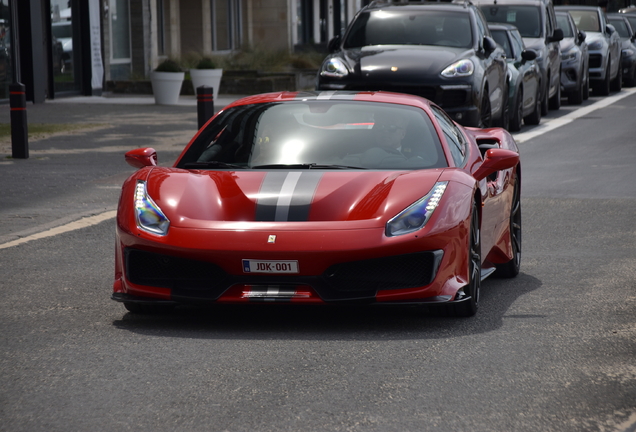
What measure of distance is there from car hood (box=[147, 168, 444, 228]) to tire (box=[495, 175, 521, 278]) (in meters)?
1.45

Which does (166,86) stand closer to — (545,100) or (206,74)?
(206,74)

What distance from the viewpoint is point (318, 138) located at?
6.78m

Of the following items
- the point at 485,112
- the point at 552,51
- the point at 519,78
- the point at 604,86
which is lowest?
the point at 604,86

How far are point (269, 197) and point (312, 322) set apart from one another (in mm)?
674

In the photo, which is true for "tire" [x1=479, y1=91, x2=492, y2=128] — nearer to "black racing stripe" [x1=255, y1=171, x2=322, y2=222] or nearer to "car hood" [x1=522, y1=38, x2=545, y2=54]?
"car hood" [x1=522, y1=38, x2=545, y2=54]

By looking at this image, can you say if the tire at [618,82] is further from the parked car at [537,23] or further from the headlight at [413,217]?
the headlight at [413,217]

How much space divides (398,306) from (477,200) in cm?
76

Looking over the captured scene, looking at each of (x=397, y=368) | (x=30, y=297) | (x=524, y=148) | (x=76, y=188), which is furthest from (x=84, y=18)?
(x=397, y=368)

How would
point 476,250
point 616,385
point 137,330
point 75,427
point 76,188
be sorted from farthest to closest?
point 76,188, point 476,250, point 137,330, point 616,385, point 75,427

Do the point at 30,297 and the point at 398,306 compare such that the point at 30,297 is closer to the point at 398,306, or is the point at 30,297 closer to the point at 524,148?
the point at 398,306

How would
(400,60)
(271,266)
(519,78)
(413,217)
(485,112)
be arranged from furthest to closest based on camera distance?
(519,78)
(485,112)
(400,60)
(413,217)
(271,266)

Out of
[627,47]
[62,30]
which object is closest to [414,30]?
[62,30]

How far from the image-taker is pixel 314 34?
46.4 m

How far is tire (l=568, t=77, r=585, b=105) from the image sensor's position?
25141 mm
